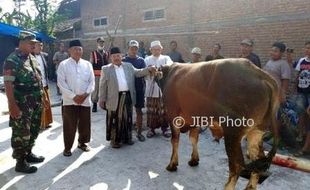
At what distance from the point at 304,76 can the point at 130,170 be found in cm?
326

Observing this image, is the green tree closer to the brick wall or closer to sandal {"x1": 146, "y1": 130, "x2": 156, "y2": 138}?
the brick wall

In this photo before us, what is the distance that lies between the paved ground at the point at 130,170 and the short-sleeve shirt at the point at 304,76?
152 centimetres

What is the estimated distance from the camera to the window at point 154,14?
1419 centimetres

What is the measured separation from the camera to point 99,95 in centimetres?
593

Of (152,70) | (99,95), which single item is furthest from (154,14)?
(152,70)

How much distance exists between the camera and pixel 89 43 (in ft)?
64.1

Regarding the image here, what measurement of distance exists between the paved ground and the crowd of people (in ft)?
0.78

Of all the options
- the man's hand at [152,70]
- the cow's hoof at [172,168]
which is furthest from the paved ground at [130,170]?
the man's hand at [152,70]

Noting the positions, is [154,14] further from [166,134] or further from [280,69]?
[280,69]

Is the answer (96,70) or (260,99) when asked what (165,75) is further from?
(96,70)

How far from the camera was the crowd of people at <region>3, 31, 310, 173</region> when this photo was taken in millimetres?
4730

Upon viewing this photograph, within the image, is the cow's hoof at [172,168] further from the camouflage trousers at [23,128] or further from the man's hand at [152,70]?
the camouflage trousers at [23,128]

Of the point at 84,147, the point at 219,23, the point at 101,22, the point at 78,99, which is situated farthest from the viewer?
the point at 101,22

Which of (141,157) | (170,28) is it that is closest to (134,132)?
(141,157)
